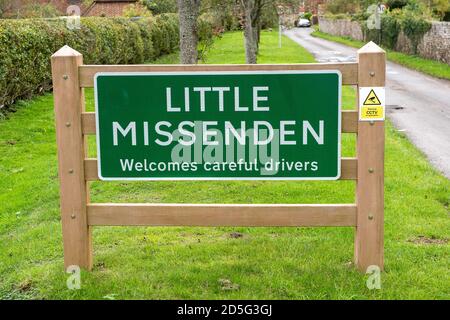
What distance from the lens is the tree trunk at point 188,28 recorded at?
7832 millimetres

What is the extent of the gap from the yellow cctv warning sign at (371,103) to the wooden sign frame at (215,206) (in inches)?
1.3

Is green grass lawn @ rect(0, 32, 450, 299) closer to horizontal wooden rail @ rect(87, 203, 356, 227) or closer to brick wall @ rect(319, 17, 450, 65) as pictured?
horizontal wooden rail @ rect(87, 203, 356, 227)

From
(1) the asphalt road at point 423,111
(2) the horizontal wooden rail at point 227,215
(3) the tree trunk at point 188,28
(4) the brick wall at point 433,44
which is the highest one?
(3) the tree trunk at point 188,28

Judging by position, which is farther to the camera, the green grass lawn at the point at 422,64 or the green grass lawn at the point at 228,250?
the green grass lawn at the point at 422,64

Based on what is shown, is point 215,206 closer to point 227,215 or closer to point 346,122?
point 227,215

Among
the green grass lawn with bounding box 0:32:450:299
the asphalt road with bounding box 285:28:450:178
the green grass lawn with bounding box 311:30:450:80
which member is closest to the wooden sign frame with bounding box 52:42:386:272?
the green grass lawn with bounding box 0:32:450:299

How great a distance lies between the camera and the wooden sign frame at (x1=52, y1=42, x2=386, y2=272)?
4328mm

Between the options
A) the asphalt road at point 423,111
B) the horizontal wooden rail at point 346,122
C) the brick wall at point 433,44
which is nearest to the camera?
the horizontal wooden rail at point 346,122

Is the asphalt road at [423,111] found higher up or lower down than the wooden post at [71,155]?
lower down

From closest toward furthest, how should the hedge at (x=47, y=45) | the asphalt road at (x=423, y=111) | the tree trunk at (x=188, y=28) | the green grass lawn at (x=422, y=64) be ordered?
the tree trunk at (x=188, y=28) → the asphalt road at (x=423, y=111) → the hedge at (x=47, y=45) → the green grass lawn at (x=422, y=64)

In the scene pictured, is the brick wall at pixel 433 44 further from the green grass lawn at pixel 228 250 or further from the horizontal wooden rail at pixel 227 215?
the horizontal wooden rail at pixel 227 215

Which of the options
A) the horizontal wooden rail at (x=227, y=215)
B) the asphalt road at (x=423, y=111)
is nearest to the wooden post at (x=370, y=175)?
the horizontal wooden rail at (x=227, y=215)

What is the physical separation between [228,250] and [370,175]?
1313mm

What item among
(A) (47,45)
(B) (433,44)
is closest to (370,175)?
(A) (47,45)
